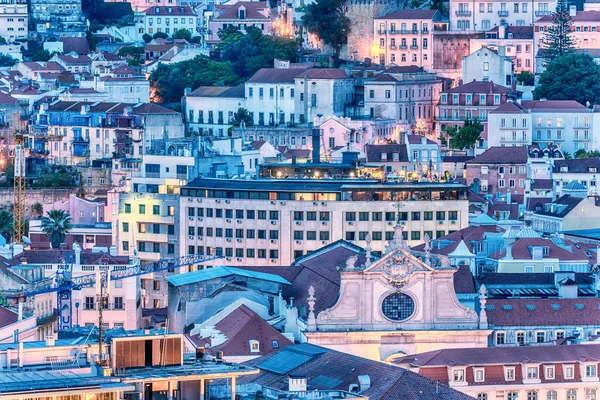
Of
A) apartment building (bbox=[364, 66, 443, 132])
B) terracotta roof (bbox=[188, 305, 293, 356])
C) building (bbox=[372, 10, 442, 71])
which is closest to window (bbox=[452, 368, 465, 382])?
terracotta roof (bbox=[188, 305, 293, 356])

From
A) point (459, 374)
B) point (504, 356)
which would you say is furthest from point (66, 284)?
point (504, 356)

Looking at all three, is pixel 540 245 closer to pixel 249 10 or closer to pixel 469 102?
pixel 469 102

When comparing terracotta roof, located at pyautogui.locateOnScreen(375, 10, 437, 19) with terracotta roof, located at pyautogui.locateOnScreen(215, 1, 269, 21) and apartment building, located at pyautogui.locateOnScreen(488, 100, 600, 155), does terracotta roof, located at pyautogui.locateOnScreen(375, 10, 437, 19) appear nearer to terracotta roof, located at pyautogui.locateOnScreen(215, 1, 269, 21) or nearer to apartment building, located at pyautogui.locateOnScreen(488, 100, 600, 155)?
apartment building, located at pyautogui.locateOnScreen(488, 100, 600, 155)

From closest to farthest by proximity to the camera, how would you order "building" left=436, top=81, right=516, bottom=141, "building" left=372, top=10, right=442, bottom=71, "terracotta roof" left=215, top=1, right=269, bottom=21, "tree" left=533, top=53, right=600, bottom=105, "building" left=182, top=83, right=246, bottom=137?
"building" left=436, top=81, right=516, bottom=141 → "tree" left=533, top=53, right=600, bottom=105 → "building" left=182, top=83, right=246, bottom=137 → "building" left=372, top=10, right=442, bottom=71 → "terracotta roof" left=215, top=1, right=269, bottom=21

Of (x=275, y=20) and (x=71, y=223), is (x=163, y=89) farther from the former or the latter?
(x=71, y=223)

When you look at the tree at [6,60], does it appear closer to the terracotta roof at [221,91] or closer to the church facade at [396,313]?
the terracotta roof at [221,91]

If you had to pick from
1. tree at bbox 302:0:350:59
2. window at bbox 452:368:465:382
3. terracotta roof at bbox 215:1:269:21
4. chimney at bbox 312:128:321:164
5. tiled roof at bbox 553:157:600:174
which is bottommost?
window at bbox 452:368:465:382
